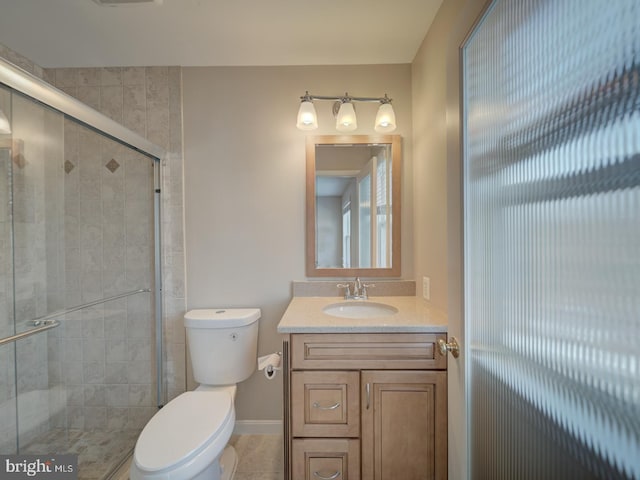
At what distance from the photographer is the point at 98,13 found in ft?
4.63

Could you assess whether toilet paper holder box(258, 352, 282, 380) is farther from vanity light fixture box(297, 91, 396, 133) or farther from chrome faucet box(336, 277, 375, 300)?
vanity light fixture box(297, 91, 396, 133)

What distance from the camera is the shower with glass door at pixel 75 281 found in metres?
1.14

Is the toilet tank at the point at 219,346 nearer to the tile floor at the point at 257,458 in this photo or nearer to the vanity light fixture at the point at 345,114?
the tile floor at the point at 257,458

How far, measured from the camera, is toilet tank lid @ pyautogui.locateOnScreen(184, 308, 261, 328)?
159 cm

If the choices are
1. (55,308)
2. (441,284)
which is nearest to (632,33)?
(441,284)

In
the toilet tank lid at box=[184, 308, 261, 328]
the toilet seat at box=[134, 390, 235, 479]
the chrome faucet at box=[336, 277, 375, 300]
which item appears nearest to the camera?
the toilet seat at box=[134, 390, 235, 479]

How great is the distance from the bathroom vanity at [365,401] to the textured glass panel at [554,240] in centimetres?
40

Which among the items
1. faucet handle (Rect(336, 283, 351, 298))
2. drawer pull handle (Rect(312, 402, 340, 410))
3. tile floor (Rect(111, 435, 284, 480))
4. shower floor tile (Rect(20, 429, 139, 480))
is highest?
faucet handle (Rect(336, 283, 351, 298))

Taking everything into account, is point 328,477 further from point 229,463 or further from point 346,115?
point 346,115

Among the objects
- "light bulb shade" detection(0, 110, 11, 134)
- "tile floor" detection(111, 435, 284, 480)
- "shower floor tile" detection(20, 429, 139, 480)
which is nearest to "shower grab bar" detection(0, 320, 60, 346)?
"shower floor tile" detection(20, 429, 139, 480)

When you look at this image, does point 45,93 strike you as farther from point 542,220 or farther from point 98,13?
point 542,220

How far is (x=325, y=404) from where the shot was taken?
4.02 feet

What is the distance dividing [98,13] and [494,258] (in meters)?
2.13

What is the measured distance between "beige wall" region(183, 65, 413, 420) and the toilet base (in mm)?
213
